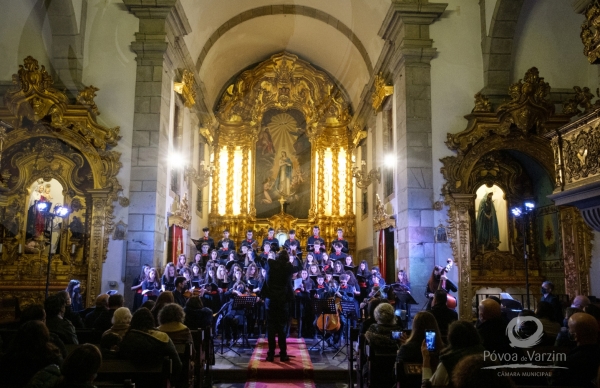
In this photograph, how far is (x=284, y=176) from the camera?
2109cm

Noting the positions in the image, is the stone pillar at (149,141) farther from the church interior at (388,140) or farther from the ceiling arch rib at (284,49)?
the ceiling arch rib at (284,49)

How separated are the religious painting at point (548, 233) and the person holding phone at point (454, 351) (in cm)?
961

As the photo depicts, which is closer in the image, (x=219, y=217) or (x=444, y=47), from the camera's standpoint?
(x=444, y=47)

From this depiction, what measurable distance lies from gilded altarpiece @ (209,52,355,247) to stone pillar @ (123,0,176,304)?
26.2ft

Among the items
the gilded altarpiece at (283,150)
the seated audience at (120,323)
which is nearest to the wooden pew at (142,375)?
the seated audience at (120,323)

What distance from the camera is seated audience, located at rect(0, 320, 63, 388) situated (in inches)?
153

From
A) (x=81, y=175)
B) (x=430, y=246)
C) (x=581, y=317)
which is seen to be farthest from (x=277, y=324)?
(x=81, y=175)

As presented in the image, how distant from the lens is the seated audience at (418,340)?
4.62m

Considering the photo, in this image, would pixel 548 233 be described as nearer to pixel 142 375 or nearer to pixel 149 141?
pixel 149 141

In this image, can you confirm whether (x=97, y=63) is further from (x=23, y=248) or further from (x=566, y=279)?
(x=566, y=279)

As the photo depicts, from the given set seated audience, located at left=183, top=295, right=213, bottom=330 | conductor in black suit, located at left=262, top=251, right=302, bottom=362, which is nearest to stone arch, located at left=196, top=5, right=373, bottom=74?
conductor in black suit, located at left=262, top=251, right=302, bottom=362

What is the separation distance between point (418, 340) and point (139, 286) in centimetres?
791

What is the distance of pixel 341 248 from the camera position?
1438 centimetres

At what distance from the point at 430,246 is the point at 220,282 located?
4.84 m
